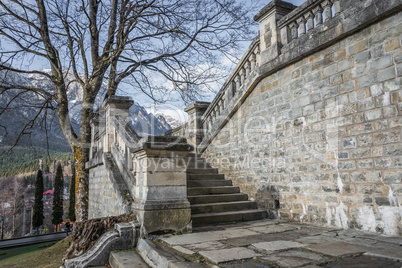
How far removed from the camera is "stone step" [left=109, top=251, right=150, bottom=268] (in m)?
3.22

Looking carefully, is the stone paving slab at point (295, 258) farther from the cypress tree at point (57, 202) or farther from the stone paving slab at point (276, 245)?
the cypress tree at point (57, 202)

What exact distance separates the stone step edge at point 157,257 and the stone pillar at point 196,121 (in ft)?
16.2

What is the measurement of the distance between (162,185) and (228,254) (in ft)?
5.08

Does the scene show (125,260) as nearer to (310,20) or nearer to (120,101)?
(120,101)

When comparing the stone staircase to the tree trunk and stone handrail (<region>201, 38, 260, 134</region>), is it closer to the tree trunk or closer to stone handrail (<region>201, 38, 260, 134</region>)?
stone handrail (<region>201, 38, 260, 134</region>)

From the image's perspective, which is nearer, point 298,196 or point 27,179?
point 298,196

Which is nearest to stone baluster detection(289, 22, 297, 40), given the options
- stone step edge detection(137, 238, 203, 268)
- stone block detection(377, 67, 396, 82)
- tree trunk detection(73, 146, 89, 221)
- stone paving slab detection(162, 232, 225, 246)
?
stone block detection(377, 67, 396, 82)

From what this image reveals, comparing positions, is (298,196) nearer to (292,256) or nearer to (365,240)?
(365,240)

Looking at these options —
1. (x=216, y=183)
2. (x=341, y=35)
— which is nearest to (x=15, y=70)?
(x=216, y=183)

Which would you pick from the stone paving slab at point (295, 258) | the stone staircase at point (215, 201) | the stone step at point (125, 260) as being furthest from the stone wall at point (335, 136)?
the stone step at point (125, 260)

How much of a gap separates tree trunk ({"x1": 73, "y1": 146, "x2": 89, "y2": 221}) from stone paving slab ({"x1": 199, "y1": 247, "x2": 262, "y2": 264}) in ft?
21.4

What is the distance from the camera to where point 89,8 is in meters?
9.63

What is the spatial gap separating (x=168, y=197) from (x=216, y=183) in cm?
259

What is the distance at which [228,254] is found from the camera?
2.88m
